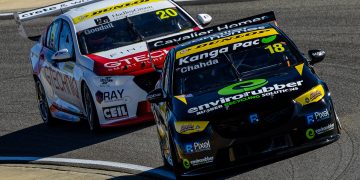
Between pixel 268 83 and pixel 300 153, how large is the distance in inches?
30.8

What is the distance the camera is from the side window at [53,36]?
1720 cm

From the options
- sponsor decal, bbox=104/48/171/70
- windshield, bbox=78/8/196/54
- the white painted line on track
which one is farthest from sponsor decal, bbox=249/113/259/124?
windshield, bbox=78/8/196/54

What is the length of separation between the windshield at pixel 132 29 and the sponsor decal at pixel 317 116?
17.0 ft

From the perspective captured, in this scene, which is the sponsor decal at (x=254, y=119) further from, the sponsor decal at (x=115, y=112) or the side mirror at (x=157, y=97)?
the sponsor decal at (x=115, y=112)

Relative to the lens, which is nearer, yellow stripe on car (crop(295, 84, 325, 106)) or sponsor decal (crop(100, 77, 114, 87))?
yellow stripe on car (crop(295, 84, 325, 106))

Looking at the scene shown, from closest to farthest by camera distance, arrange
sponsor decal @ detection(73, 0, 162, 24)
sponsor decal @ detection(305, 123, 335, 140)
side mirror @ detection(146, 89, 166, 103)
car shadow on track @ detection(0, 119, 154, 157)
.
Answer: sponsor decal @ detection(305, 123, 335, 140), side mirror @ detection(146, 89, 166, 103), car shadow on track @ detection(0, 119, 154, 157), sponsor decal @ detection(73, 0, 162, 24)

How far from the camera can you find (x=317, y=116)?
37.0 feet

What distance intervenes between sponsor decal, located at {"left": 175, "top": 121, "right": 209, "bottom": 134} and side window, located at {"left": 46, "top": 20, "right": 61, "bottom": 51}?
6071 mm

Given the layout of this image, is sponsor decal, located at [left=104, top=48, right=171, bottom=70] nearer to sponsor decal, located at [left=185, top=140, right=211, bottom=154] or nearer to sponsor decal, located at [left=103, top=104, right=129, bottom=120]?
sponsor decal, located at [left=103, top=104, right=129, bottom=120]

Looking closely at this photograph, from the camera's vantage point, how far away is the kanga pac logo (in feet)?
38.0

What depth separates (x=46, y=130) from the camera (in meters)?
16.9

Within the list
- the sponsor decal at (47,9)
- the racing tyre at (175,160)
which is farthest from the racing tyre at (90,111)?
the racing tyre at (175,160)

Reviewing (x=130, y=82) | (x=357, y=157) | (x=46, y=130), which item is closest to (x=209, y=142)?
(x=357, y=157)

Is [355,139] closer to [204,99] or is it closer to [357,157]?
[357,157]
